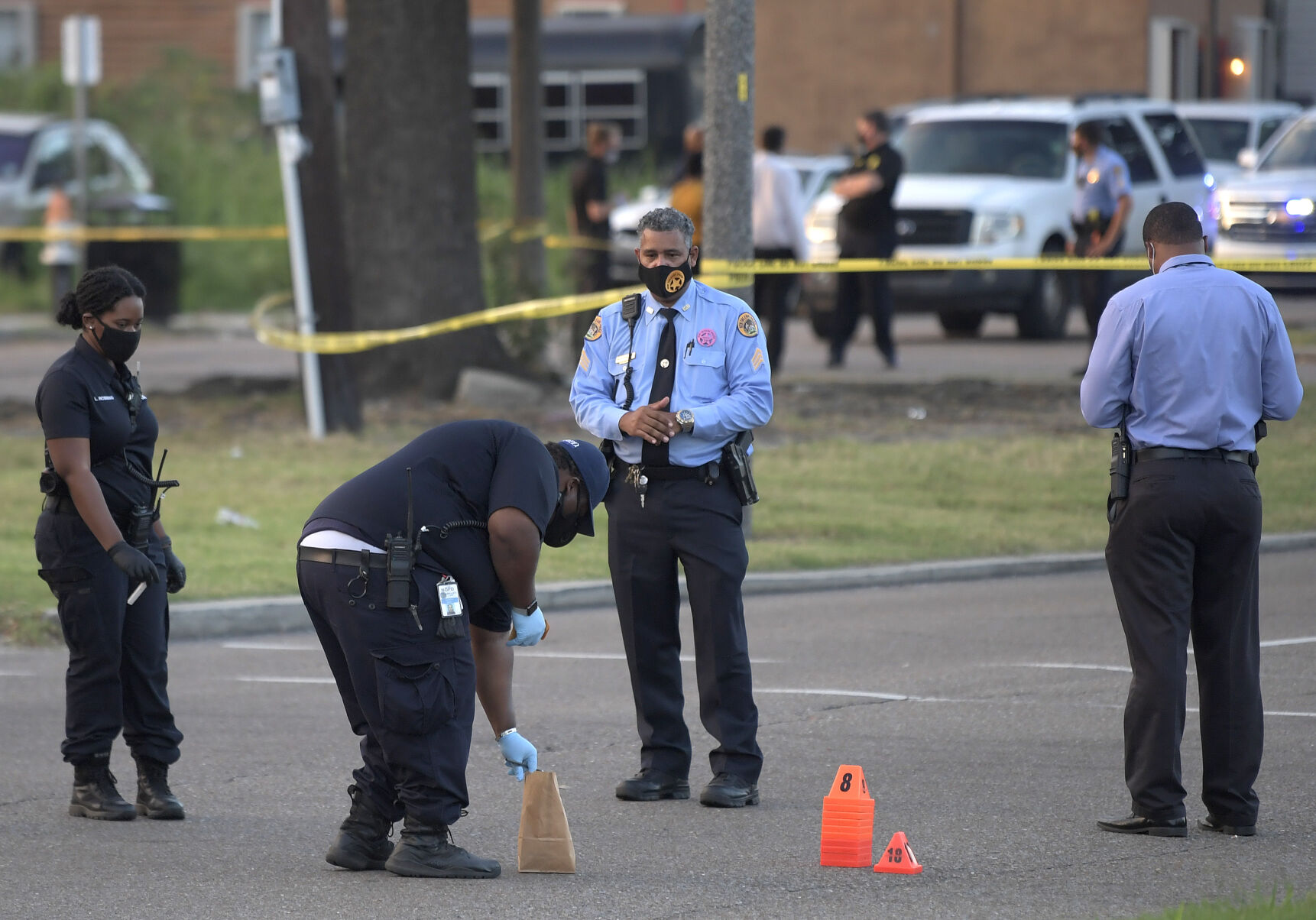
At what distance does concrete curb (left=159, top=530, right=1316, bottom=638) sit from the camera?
10531 mm

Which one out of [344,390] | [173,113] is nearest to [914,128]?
[344,390]

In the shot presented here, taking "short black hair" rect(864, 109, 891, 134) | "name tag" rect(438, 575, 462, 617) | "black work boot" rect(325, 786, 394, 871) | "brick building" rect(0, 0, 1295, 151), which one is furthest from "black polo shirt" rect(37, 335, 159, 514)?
"brick building" rect(0, 0, 1295, 151)

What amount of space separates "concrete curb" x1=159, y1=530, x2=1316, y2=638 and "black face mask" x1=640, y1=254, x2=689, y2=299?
167 inches

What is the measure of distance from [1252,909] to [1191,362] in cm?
189

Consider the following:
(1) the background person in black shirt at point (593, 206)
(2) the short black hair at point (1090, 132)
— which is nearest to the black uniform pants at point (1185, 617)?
(2) the short black hair at point (1090, 132)

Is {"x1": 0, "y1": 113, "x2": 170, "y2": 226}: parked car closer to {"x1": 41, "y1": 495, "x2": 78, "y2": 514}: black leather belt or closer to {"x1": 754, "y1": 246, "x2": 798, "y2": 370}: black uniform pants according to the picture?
{"x1": 754, "y1": 246, "x2": 798, "y2": 370}: black uniform pants

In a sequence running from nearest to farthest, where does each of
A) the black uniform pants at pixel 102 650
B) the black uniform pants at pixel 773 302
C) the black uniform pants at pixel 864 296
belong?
the black uniform pants at pixel 102 650, the black uniform pants at pixel 773 302, the black uniform pants at pixel 864 296

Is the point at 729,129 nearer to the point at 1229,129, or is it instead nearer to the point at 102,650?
the point at 102,650

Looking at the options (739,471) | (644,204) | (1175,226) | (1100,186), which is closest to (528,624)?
(739,471)

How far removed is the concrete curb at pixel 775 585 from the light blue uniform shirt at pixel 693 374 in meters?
3.98

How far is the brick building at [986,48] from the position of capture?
38875mm

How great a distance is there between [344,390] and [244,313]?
1355 centimetres

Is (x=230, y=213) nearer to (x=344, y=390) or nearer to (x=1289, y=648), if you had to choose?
(x=344, y=390)

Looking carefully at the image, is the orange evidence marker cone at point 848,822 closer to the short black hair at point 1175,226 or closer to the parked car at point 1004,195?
the short black hair at point 1175,226
